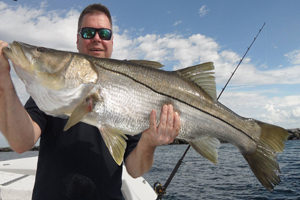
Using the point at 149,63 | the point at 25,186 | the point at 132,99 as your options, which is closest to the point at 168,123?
the point at 132,99

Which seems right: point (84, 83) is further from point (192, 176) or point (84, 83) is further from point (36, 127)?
point (192, 176)

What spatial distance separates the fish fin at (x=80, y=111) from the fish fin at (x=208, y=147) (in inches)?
56.1

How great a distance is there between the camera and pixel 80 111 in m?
2.38

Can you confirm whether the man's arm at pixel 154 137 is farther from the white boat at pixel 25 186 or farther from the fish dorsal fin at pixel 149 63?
the white boat at pixel 25 186

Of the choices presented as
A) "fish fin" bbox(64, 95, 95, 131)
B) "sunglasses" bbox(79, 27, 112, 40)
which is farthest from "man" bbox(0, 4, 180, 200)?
"sunglasses" bbox(79, 27, 112, 40)

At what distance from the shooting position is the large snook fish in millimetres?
2400

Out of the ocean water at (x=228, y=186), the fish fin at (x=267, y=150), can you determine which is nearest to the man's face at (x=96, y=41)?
the fish fin at (x=267, y=150)

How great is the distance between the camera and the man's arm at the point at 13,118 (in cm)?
220

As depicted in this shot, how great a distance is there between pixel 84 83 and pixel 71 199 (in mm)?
1396

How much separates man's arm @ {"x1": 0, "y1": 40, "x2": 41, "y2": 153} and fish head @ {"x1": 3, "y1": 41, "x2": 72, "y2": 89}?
0.39 ft

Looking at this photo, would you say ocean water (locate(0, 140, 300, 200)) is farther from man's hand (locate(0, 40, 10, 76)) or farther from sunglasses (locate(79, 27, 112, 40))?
man's hand (locate(0, 40, 10, 76))

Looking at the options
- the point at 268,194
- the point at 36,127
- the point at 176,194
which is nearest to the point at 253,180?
the point at 268,194

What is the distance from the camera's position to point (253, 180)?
16.7m

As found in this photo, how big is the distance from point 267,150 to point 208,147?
928mm
